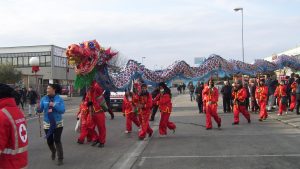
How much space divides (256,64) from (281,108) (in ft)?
14.0

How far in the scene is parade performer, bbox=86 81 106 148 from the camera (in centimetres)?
1061

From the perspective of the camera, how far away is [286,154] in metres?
9.01

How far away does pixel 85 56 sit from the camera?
34.7ft

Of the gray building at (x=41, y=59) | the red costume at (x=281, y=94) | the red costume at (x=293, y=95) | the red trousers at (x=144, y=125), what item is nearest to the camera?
the red trousers at (x=144, y=125)

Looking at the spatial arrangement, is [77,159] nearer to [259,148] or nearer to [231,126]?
[259,148]

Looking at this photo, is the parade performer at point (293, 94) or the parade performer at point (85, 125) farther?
the parade performer at point (293, 94)

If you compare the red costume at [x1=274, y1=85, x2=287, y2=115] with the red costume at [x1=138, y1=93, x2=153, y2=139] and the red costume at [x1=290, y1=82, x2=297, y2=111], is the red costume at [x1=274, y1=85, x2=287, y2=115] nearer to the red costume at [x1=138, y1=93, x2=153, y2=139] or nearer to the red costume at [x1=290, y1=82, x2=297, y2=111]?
the red costume at [x1=290, y1=82, x2=297, y2=111]

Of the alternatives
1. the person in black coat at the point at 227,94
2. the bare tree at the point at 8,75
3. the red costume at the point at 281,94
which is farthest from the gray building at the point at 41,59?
the red costume at the point at 281,94

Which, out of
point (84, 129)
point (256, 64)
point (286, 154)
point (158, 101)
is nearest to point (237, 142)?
point (286, 154)

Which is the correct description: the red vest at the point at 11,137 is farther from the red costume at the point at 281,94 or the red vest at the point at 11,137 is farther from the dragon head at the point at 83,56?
the red costume at the point at 281,94

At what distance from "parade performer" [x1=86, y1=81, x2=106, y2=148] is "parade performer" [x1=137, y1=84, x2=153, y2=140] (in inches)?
54.3

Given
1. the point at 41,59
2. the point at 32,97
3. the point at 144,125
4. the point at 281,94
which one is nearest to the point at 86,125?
the point at 144,125

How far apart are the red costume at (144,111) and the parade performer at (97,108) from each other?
1.38 meters

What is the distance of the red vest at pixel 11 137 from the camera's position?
4180 mm
